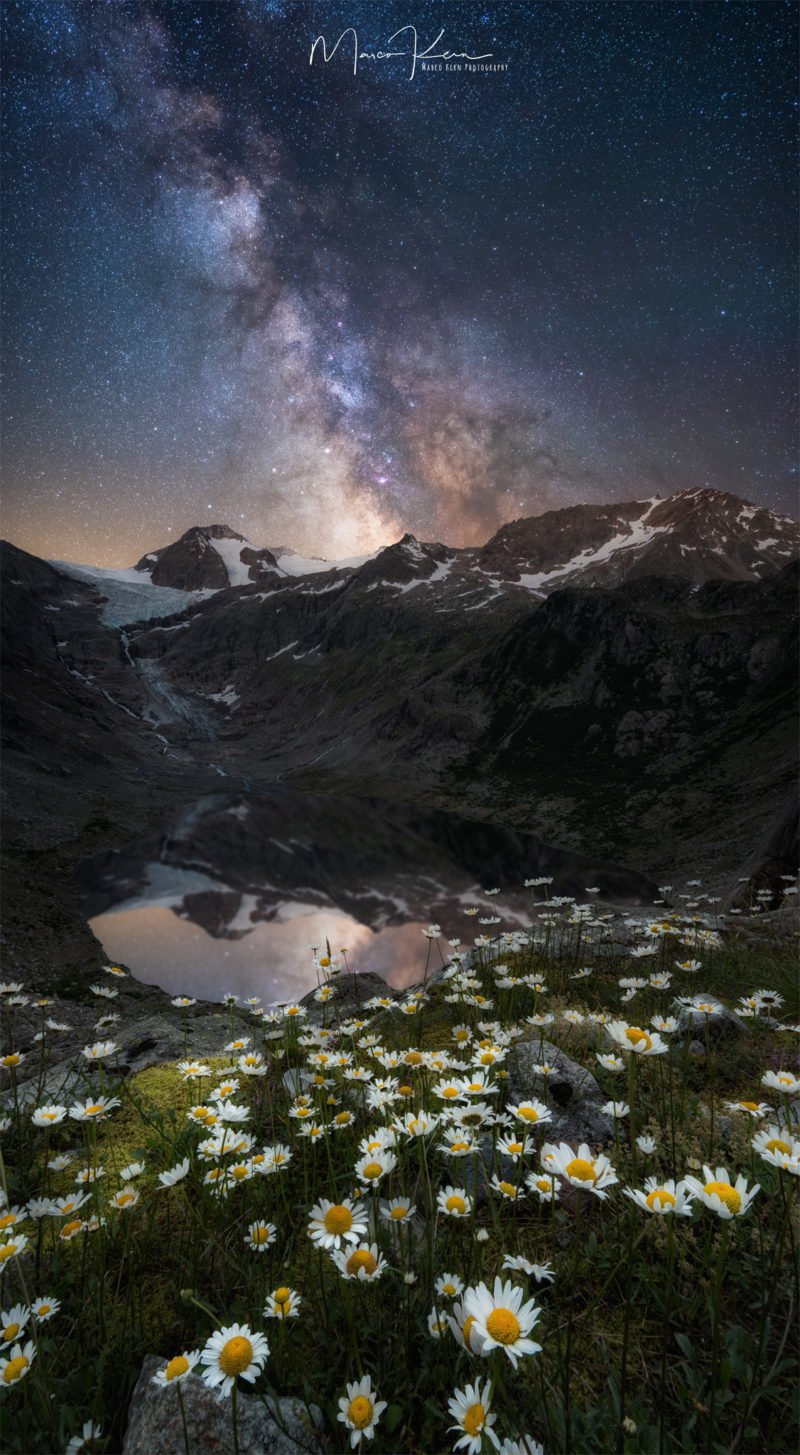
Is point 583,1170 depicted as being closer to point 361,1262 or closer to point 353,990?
point 361,1262

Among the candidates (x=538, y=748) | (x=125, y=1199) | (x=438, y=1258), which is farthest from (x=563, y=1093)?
(x=538, y=748)

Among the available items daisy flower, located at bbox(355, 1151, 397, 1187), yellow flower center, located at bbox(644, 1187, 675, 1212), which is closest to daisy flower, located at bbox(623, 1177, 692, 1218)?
yellow flower center, located at bbox(644, 1187, 675, 1212)

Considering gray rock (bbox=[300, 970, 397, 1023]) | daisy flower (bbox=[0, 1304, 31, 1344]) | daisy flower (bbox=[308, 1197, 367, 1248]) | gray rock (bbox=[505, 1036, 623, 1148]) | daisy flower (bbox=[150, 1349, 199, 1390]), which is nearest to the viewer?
daisy flower (bbox=[150, 1349, 199, 1390])

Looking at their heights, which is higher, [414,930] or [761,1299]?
[761,1299]

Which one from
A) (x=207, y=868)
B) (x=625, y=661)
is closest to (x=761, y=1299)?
(x=207, y=868)

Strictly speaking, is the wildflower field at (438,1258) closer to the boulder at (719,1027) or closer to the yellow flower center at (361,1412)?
the yellow flower center at (361,1412)

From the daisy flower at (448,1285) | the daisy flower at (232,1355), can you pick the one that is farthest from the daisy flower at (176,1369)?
the daisy flower at (448,1285)

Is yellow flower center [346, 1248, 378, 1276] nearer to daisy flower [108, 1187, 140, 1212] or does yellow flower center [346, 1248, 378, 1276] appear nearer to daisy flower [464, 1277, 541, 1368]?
daisy flower [464, 1277, 541, 1368]

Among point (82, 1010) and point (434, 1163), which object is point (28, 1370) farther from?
point (82, 1010)
